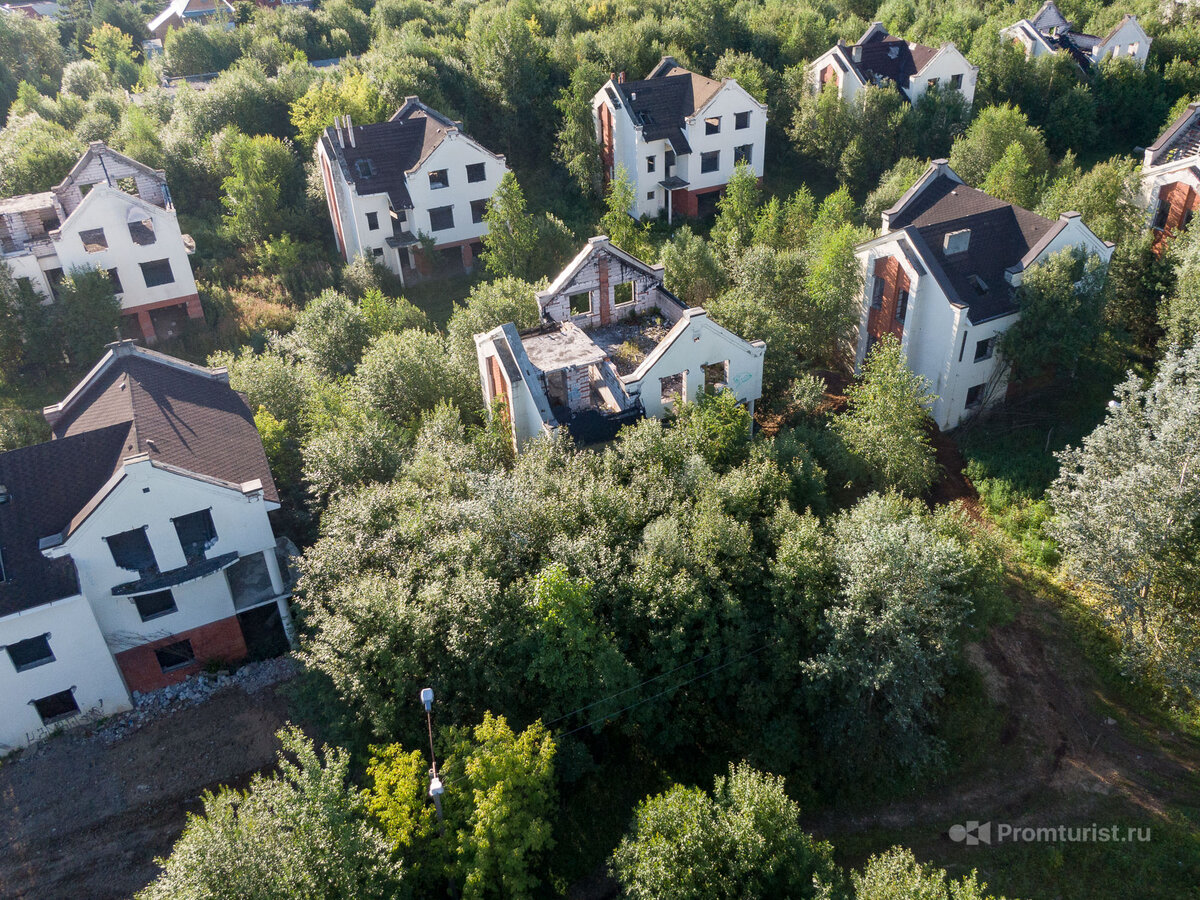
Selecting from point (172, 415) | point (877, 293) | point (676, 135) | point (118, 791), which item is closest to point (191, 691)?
point (118, 791)

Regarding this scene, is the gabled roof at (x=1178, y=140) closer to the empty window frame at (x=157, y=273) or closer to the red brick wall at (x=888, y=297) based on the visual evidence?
the red brick wall at (x=888, y=297)

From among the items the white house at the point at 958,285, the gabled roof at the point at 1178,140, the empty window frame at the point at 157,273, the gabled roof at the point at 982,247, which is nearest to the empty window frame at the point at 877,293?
the white house at the point at 958,285

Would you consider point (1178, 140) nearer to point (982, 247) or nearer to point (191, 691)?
point (982, 247)

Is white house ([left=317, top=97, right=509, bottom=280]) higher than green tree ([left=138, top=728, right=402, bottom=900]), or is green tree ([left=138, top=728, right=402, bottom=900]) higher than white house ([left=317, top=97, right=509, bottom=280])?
white house ([left=317, top=97, right=509, bottom=280])

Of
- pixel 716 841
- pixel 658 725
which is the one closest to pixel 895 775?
pixel 658 725

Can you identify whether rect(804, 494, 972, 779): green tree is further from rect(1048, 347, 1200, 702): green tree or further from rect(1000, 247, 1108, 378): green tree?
rect(1000, 247, 1108, 378): green tree

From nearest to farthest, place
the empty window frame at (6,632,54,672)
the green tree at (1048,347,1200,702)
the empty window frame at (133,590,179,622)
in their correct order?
the empty window frame at (6,632,54,672) < the green tree at (1048,347,1200,702) < the empty window frame at (133,590,179,622)

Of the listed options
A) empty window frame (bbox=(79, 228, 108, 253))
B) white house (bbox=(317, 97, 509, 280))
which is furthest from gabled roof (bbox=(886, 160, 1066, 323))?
empty window frame (bbox=(79, 228, 108, 253))
